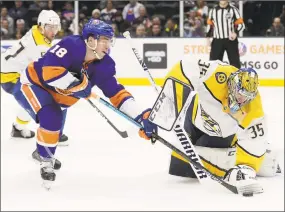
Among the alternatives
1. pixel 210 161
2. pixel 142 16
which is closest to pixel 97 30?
pixel 210 161

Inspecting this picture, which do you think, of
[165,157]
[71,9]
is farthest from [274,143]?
[71,9]

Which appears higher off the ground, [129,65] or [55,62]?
[55,62]

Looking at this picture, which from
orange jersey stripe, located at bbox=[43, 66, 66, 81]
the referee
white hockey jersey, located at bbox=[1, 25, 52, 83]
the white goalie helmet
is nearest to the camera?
orange jersey stripe, located at bbox=[43, 66, 66, 81]

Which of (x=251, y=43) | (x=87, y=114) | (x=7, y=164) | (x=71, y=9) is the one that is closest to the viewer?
(x=7, y=164)

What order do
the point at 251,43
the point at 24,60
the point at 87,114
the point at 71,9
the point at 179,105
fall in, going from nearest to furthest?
the point at 179,105 < the point at 24,60 < the point at 87,114 < the point at 251,43 < the point at 71,9

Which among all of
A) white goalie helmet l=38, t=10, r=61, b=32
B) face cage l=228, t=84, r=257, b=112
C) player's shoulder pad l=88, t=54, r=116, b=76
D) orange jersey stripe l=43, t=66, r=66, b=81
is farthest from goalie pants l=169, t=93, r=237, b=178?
white goalie helmet l=38, t=10, r=61, b=32

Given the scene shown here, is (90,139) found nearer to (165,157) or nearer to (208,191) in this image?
(165,157)

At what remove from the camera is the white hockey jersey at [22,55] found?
3811mm

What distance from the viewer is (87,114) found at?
496 centimetres

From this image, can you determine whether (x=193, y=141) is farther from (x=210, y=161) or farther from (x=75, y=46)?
(x=75, y=46)

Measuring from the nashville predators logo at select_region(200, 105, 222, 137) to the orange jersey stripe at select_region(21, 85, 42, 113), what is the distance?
0.78m

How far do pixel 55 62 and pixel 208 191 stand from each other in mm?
896

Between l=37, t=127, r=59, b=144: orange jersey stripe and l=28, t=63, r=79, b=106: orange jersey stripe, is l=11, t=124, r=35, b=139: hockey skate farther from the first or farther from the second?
l=37, t=127, r=59, b=144: orange jersey stripe

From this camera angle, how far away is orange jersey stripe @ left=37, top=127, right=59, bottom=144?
9.19ft
